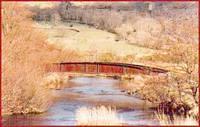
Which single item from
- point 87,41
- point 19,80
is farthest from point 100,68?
point 19,80

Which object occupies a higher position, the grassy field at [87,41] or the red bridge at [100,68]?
the grassy field at [87,41]

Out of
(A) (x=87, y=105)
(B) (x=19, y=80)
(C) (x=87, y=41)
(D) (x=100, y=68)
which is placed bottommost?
(A) (x=87, y=105)

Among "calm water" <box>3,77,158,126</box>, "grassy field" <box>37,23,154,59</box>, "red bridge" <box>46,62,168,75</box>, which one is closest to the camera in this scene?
"calm water" <box>3,77,158,126</box>

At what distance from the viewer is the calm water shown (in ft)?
51.3

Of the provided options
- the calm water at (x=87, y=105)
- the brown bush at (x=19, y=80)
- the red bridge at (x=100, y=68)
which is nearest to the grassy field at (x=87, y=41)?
the red bridge at (x=100, y=68)

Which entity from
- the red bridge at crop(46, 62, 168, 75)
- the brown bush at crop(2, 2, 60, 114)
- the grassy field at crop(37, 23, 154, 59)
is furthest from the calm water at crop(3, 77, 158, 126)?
the grassy field at crop(37, 23, 154, 59)

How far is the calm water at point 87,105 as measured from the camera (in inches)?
616

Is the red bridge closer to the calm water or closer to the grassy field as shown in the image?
the calm water

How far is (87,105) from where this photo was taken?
1939 cm

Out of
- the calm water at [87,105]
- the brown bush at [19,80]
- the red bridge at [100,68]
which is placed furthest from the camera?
the red bridge at [100,68]

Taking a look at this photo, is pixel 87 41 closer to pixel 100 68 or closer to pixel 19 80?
pixel 100 68

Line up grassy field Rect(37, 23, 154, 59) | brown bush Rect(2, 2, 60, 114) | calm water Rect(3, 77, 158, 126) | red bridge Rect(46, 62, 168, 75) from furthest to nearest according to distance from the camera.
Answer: grassy field Rect(37, 23, 154, 59) < red bridge Rect(46, 62, 168, 75) < calm water Rect(3, 77, 158, 126) < brown bush Rect(2, 2, 60, 114)

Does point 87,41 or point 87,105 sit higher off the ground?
point 87,41

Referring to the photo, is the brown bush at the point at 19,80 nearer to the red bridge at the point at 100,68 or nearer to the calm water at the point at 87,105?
the calm water at the point at 87,105
